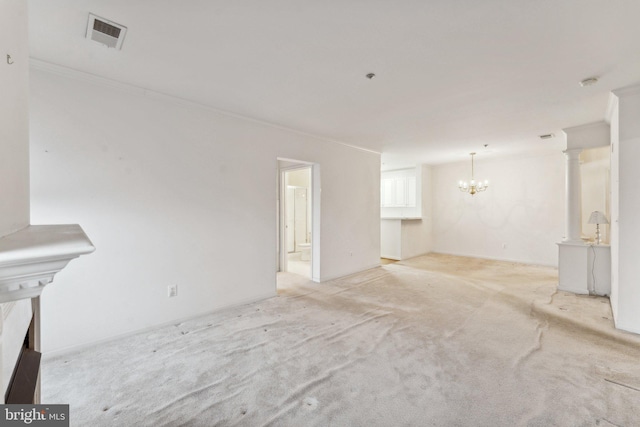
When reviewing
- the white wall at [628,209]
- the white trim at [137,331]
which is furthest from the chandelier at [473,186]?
the white trim at [137,331]

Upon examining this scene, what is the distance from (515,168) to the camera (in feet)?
21.8

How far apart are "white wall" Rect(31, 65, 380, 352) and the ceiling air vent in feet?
2.46

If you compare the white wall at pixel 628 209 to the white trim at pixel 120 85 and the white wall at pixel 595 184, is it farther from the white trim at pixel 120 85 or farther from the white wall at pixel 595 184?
the white trim at pixel 120 85

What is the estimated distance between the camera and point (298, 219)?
7938 millimetres

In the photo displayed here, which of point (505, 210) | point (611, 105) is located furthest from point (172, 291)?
point (505, 210)

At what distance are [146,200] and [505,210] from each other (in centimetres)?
756

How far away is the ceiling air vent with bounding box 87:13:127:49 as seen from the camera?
5.91ft

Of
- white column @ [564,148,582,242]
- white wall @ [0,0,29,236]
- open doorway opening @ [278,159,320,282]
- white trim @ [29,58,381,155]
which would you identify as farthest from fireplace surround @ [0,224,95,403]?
white column @ [564,148,582,242]

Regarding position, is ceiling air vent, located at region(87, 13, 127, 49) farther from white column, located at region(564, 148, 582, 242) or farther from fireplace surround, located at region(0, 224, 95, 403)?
white column, located at region(564, 148, 582, 242)

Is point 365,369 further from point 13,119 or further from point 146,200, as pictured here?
point 146,200

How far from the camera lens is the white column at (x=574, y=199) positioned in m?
4.23

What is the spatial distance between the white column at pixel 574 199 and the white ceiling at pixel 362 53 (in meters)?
0.91

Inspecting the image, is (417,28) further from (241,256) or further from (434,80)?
(241,256)

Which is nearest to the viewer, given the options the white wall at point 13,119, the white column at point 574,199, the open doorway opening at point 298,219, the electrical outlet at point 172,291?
the white wall at point 13,119
